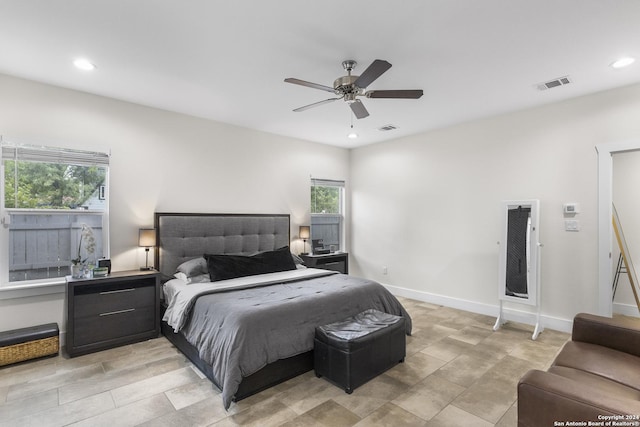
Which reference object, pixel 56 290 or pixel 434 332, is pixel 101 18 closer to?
pixel 56 290

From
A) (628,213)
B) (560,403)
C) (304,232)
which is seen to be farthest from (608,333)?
(304,232)

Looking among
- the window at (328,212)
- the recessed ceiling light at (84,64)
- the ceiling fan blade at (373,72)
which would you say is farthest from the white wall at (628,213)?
the recessed ceiling light at (84,64)

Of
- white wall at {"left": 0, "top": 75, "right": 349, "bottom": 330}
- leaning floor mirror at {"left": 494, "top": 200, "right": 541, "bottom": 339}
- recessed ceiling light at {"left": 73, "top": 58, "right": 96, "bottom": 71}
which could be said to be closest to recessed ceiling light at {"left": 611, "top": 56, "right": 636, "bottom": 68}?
leaning floor mirror at {"left": 494, "top": 200, "right": 541, "bottom": 339}

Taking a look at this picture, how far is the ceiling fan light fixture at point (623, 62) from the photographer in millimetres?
2803

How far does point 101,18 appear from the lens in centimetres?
226

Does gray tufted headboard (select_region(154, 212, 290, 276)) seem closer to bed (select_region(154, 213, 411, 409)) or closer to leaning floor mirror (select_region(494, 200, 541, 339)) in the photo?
bed (select_region(154, 213, 411, 409))

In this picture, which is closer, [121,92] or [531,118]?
[121,92]

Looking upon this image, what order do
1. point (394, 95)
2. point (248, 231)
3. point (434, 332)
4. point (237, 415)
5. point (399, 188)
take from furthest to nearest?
point (399, 188) → point (248, 231) → point (434, 332) → point (394, 95) → point (237, 415)

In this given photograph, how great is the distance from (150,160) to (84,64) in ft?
4.33

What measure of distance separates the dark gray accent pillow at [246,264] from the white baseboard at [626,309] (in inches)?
185

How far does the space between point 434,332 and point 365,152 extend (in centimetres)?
352

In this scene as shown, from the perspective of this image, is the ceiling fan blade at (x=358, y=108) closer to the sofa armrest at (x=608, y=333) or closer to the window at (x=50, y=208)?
the sofa armrest at (x=608, y=333)

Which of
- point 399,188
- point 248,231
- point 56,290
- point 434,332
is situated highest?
point 399,188

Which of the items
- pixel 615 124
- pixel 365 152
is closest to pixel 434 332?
pixel 615 124
